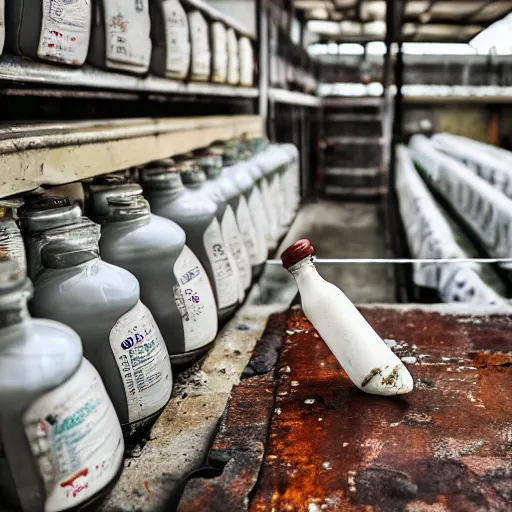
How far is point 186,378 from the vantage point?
1.19m

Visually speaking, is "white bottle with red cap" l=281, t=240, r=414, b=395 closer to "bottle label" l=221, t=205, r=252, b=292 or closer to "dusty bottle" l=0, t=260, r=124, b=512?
"dusty bottle" l=0, t=260, r=124, b=512

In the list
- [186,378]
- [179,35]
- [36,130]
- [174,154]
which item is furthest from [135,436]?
[179,35]

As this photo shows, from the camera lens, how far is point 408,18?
6656 millimetres

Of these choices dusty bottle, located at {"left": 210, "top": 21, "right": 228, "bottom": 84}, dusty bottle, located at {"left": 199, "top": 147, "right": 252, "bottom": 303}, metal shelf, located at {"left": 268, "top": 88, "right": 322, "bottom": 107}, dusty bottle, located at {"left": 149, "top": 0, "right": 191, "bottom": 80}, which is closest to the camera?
dusty bottle, located at {"left": 199, "top": 147, "right": 252, "bottom": 303}

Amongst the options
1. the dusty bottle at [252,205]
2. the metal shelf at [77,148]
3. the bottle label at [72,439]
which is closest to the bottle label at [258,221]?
the dusty bottle at [252,205]

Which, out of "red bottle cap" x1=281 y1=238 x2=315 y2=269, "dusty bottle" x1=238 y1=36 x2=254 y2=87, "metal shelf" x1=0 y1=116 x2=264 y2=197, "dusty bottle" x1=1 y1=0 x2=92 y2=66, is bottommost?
"red bottle cap" x1=281 y1=238 x2=315 y2=269

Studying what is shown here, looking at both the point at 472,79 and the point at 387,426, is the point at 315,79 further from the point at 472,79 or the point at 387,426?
the point at 387,426

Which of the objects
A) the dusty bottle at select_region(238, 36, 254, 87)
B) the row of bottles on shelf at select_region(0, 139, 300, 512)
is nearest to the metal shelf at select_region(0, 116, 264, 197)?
the row of bottles on shelf at select_region(0, 139, 300, 512)

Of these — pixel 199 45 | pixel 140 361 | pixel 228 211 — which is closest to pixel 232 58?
pixel 199 45

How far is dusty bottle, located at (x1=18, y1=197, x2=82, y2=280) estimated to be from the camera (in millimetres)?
939

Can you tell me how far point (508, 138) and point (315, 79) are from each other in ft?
8.78

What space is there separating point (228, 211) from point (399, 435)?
2.83ft

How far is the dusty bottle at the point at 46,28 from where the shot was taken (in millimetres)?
964

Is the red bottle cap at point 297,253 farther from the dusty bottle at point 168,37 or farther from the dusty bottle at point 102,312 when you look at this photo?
the dusty bottle at point 168,37
